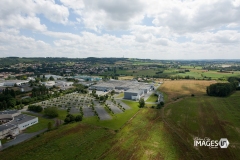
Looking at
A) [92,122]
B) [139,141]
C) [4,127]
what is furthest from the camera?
[92,122]

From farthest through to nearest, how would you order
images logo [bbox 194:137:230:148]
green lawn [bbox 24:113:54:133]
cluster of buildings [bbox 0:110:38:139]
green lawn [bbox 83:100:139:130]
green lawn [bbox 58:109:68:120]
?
1. green lawn [bbox 58:109:68:120]
2. green lawn [bbox 83:100:139:130]
3. green lawn [bbox 24:113:54:133]
4. cluster of buildings [bbox 0:110:38:139]
5. images logo [bbox 194:137:230:148]

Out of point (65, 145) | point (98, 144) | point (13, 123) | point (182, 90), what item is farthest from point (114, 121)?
point (182, 90)

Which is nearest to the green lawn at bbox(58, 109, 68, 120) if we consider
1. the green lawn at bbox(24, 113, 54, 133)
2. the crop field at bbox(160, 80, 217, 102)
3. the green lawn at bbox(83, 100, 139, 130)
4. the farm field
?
the green lawn at bbox(24, 113, 54, 133)

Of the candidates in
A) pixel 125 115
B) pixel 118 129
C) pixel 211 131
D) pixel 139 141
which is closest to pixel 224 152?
pixel 211 131

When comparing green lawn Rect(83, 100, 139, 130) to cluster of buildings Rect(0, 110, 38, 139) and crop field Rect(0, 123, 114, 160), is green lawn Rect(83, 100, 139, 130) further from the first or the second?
cluster of buildings Rect(0, 110, 38, 139)

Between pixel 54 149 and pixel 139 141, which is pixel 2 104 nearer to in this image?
pixel 54 149

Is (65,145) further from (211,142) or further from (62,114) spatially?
(211,142)
